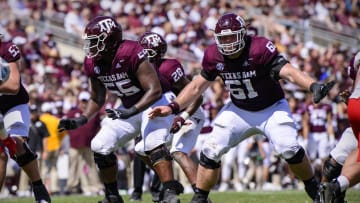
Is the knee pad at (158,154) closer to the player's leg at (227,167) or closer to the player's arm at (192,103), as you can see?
the player's arm at (192,103)

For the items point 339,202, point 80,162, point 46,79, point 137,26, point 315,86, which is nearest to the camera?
point 315,86

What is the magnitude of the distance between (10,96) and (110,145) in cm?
114

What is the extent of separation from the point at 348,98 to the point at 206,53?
1.43 meters

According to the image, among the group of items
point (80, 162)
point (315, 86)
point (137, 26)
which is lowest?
point (80, 162)

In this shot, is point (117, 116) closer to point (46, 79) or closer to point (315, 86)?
point (315, 86)

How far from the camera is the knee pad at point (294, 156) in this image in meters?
7.77

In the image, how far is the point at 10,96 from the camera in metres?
8.66

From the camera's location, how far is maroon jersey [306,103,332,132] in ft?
49.2

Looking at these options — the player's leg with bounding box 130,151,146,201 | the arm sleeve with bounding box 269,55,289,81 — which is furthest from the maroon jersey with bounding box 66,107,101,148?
the arm sleeve with bounding box 269,55,289,81

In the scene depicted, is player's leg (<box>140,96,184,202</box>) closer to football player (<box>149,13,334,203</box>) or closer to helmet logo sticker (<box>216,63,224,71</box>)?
football player (<box>149,13,334,203</box>)

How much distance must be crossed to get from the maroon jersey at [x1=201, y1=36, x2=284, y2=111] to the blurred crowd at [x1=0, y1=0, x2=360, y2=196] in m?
3.60

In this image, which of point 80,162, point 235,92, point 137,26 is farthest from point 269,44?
point 137,26

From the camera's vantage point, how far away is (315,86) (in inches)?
281

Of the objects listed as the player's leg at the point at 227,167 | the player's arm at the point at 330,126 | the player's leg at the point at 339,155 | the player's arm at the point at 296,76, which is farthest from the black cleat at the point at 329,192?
the player's arm at the point at 330,126
